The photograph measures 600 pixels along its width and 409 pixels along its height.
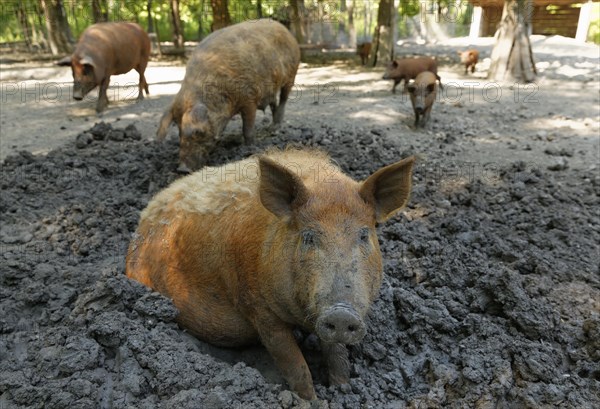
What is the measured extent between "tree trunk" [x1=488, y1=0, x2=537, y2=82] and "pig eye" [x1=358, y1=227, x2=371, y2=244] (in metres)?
11.2

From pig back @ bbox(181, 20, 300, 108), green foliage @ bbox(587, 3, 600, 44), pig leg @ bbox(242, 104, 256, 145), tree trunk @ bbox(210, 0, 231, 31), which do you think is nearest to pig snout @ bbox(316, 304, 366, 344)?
pig back @ bbox(181, 20, 300, 108)

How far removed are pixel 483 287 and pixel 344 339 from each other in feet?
6.17

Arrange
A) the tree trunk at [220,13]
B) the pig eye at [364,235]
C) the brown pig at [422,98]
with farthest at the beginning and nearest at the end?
the tree trunk at [220,13], the brown pig at [422,98], the pig eye at [364,235]

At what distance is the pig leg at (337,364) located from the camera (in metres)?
3.27

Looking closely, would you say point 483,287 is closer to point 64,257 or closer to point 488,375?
point 488,375

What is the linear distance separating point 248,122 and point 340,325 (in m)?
5.58

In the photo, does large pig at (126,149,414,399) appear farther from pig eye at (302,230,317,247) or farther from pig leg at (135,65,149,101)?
pig leg at (135,65,149,101)

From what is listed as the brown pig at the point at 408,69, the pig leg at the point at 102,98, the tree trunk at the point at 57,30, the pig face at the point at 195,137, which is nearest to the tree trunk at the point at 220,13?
the tree trunk at the point at 57,30

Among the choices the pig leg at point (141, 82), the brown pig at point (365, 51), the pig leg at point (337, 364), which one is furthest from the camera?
the brown pig at point (365, 51)

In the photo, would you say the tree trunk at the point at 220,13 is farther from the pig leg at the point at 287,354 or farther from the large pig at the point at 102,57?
the pig leg at the point at 287,354

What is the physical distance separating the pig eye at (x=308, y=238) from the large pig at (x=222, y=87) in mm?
4239

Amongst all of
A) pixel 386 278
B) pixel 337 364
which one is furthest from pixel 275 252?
pixel 386 278

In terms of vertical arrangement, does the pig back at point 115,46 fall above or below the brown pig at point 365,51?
above

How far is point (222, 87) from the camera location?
725 cm
